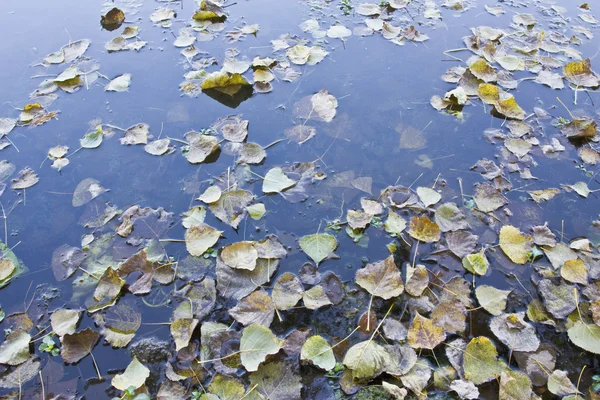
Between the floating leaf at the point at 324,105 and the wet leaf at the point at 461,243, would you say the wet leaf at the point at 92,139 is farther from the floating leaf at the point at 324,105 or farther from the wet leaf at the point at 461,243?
the wet leaf at the point at 461,243

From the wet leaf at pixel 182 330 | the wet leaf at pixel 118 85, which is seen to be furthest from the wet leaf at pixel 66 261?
the wet leaf at pixel 118 85

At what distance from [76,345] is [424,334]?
4.32ft

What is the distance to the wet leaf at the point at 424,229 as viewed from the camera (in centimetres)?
198

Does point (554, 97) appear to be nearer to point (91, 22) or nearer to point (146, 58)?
point (146, 58)

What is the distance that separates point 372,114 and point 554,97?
1.20 meters

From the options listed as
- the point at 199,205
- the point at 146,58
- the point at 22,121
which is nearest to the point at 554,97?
the point at 199,205

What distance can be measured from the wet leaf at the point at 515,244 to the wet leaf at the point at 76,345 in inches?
69.6

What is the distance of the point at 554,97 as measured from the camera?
9.18 feet

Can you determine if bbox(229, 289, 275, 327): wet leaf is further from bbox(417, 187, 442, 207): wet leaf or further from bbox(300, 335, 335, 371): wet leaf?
bbox(417, 187, 442, 207): wet leaf

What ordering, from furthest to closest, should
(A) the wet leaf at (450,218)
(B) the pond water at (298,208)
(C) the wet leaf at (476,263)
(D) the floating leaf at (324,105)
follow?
(D) the floating leaf at (324,105) → (A) the wet leaf at (450,218) → (C) the wet leaf at (476,263) → (B) the pond water at (298,208)

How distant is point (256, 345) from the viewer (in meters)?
1.59

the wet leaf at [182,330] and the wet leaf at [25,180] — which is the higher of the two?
the wet leaf at [25,180]

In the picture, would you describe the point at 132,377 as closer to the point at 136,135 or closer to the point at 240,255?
the point at 240,255

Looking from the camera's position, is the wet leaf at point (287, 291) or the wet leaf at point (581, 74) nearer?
the wet leaf at point (287, 291)
